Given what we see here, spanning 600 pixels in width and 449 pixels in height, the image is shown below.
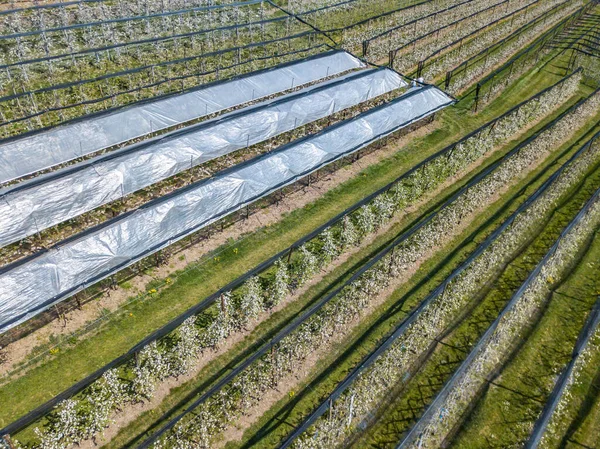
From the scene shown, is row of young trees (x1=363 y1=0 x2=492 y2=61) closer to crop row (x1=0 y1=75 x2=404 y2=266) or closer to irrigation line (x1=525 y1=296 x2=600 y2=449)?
crop row (x1=0 y1=75 x2=404 y2=266)

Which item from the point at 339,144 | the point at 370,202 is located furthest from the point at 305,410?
the point at 339,144

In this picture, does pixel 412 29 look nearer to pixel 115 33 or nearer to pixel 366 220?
pixel 115 33

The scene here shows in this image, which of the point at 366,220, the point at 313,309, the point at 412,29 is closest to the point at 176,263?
the point at 313,309

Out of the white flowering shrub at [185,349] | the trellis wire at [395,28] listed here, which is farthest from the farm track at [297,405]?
the trellis wire at [395,28]

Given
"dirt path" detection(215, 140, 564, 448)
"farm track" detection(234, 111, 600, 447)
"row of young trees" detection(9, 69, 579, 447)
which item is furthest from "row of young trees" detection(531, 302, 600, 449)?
"row of young trees" detection(9, 69, 579, 447)

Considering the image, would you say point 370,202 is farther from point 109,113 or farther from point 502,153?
point 109,113

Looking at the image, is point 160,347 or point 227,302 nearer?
point 160,347

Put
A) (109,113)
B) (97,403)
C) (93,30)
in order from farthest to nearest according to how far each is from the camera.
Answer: (93,30)
(109,113)
(97,403)
